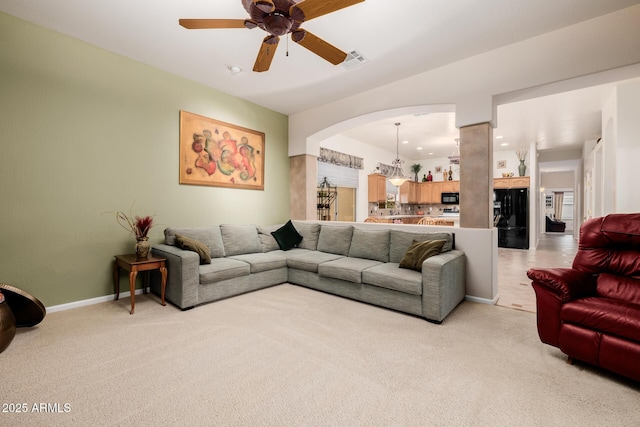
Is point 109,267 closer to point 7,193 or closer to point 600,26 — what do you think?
point 7,193

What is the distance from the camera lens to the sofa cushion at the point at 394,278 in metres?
2.87

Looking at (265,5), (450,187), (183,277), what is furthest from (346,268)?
(450,187)

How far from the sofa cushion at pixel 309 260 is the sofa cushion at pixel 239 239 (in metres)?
0.64

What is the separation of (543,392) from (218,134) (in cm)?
458

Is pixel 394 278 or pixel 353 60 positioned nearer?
pixel 394 278

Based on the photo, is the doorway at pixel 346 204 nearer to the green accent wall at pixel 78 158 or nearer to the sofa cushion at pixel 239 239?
the sofa cushion at pixel 239 239

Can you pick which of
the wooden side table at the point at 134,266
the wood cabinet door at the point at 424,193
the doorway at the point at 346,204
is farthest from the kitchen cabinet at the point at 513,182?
the wooden side table at the point at 134,266

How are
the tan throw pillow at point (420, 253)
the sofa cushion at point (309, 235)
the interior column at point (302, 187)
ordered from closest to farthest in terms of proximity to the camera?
the tan throw pillow at point (420, 253) < the sofa cushion at point (309, 235) < the interior column at point (302, 187)

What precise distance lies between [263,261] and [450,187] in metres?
7.62

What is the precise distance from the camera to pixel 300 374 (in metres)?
1.93

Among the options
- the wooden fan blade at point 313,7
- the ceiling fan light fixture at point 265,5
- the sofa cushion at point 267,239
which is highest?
the wooden fan blade at point 313,7

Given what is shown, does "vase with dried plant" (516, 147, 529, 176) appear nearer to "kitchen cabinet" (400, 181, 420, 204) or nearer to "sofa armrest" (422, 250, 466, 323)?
"kitchen cabinet" (400, 181, 420, 204)

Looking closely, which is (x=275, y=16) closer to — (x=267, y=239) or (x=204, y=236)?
(x=204, y=236)

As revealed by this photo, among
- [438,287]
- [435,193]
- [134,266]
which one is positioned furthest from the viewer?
[435,193]
